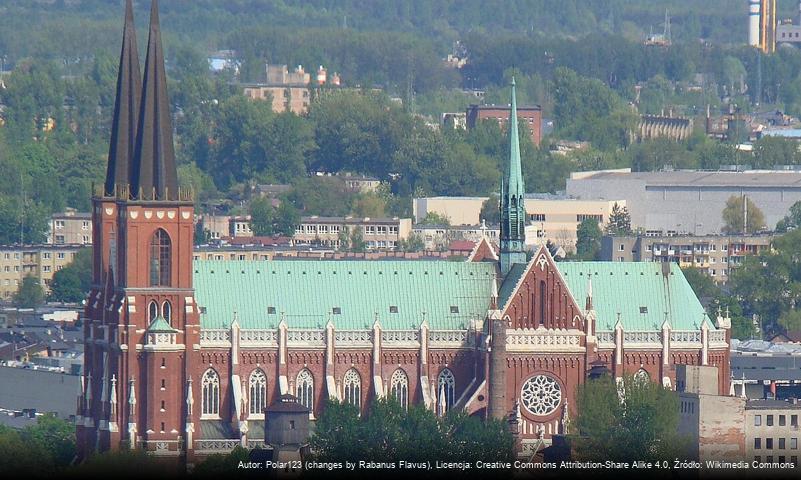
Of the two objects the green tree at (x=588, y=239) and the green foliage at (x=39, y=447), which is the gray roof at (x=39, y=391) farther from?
the green tree at (x=588, y=239)

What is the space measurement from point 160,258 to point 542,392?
1079 cm

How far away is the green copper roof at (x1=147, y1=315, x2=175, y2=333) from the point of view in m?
118

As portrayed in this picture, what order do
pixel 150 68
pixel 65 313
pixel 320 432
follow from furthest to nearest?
1. pixel 65 313
2. pixel 150 68
3. pixel 320 432

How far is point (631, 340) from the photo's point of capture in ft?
401

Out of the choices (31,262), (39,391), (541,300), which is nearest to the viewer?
(541,300)

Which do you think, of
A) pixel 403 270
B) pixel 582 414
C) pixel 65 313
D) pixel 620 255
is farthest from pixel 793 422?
pixel 620 255

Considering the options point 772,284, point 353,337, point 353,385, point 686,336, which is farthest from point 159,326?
point 772,284

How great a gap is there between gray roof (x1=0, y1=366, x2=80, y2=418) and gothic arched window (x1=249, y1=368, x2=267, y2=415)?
39.9 feet

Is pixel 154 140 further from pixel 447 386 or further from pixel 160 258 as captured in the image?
pixel 447 386

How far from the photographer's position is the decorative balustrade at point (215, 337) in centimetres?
11875

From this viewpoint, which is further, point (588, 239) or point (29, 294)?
point (588, 239)

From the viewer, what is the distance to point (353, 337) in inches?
4747

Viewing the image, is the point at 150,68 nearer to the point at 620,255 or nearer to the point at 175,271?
the point at 175,271

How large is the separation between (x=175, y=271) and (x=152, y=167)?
2781 mm
